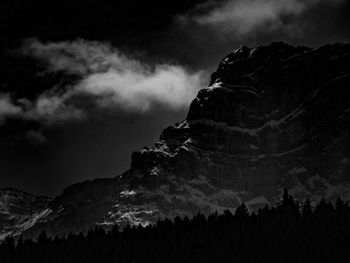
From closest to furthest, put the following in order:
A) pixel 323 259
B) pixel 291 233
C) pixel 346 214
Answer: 1. pixel 323 259
2. pixel 291 233
3. pixel 346 214

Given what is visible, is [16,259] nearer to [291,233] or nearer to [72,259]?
[72,259]

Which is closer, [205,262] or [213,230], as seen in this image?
[205,262]

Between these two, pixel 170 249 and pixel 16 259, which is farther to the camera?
pixel 16 259

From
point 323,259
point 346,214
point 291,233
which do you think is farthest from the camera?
point 346,214

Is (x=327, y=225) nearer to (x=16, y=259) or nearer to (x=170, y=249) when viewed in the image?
(x=170, y=249)

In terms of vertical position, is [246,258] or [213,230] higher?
[213,230]

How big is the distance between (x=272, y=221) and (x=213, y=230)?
1586 cm

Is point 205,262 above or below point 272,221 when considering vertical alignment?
below

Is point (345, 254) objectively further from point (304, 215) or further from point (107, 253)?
point (107, 253)

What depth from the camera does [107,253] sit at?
193m

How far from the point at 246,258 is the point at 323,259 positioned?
57.7ft

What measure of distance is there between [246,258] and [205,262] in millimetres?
9294

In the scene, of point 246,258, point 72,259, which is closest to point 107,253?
point 72,259

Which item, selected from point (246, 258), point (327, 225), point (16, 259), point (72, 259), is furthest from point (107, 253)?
point (327, 225)
